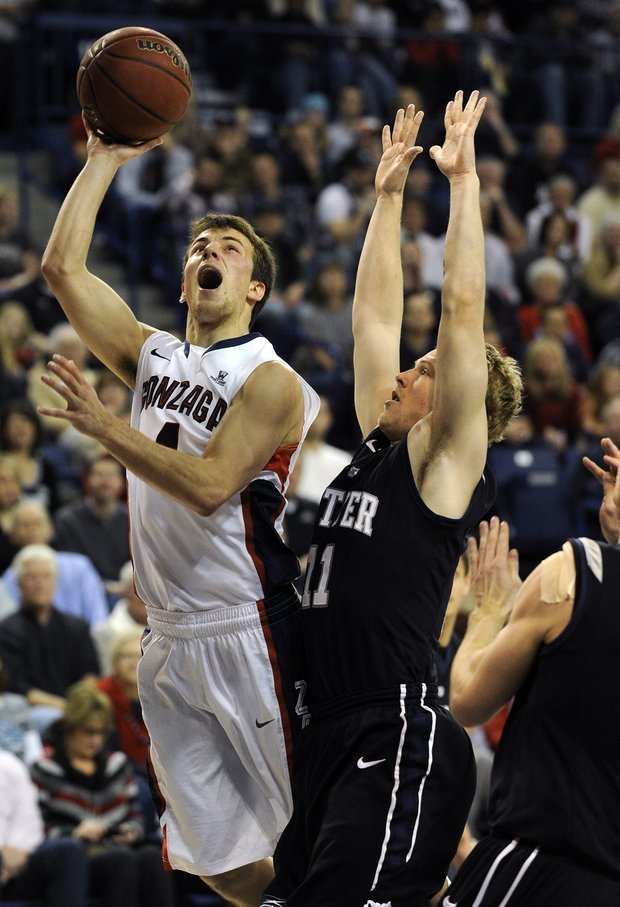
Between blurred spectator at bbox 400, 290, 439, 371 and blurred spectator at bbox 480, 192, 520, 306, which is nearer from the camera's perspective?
blurred spectator at bbox 400, 290, 439, 371

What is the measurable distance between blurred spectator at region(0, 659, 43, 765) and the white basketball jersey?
335cm

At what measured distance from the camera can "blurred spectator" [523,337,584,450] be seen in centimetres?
1136

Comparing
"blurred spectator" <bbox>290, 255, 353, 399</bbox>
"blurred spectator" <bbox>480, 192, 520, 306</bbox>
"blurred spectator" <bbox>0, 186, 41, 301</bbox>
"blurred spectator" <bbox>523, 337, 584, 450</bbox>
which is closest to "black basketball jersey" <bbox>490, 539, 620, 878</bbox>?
"blurred spectator" <bbox>523, 337, 584, 450</bbox>

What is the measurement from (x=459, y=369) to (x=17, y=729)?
14.9 feet

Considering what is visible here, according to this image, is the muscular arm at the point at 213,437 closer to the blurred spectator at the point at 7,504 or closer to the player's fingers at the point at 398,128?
the player's fingers at the point at 398,128

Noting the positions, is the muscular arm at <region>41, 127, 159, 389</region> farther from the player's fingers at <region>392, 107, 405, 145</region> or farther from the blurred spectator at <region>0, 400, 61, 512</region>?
the blurred spectator at <region>0, 400, 61, 512</region>

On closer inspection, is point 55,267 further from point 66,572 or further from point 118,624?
point 66,572

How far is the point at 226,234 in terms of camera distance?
492 centimetres

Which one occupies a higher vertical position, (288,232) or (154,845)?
(288,232)

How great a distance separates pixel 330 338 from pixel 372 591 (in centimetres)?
770

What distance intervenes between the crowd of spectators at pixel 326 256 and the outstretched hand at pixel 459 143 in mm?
4022

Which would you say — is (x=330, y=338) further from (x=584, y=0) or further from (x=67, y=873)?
(x=584, y=0)

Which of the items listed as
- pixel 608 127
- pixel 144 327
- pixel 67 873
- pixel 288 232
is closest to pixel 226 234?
pixel 144 327

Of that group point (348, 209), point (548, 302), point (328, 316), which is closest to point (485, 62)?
point (348, 209)
